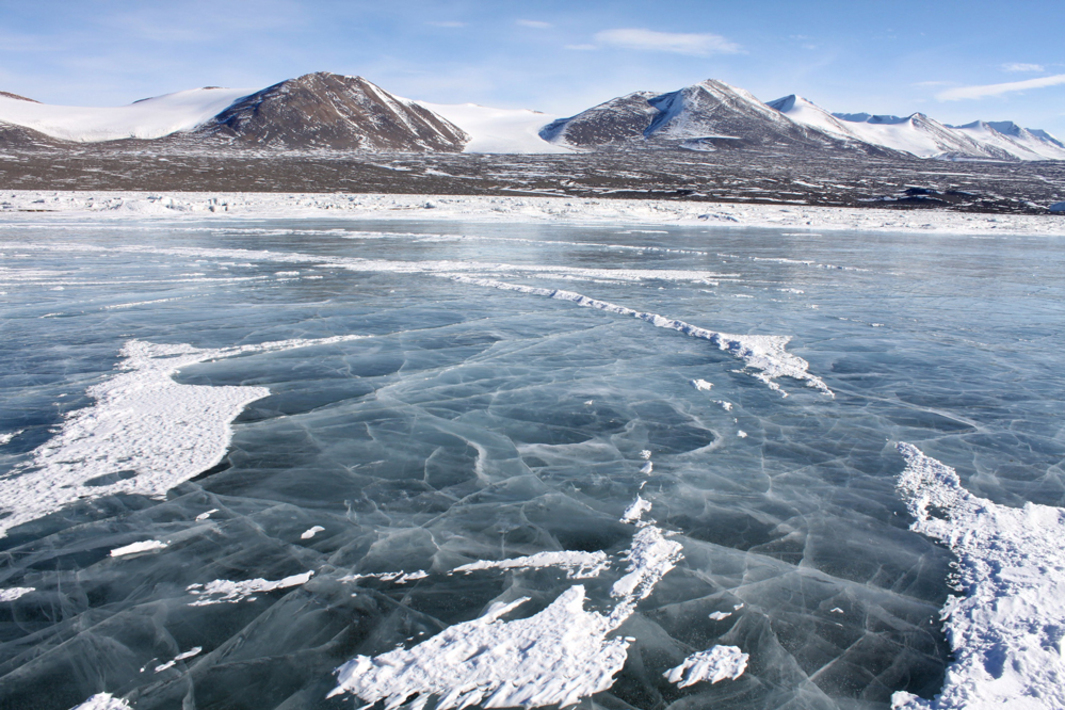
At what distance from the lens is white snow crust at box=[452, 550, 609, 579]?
287 centimetres

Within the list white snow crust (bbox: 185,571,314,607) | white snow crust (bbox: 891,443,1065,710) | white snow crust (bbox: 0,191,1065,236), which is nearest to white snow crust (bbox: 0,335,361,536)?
white snow crust (bbox: 185,571,314,607)

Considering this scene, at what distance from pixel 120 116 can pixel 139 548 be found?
444 ft

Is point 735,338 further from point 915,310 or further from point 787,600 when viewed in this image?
point 787,600

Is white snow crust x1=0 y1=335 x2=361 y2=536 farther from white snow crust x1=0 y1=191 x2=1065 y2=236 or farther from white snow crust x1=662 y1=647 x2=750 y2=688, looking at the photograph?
white snow crust x1=0 y1=191 x2=1065 y2=236

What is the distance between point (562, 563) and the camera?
115 inches

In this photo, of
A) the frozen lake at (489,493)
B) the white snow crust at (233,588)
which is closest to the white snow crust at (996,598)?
the frozen lake at (489,493)

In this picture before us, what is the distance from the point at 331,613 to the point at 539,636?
836 mm

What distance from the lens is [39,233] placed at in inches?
687

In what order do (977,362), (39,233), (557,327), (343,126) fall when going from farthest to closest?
(343,126) → (39,233) → (557,327) → (977,362)

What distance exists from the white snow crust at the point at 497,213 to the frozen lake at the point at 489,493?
18.4m

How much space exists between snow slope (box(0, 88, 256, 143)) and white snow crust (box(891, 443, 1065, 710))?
116964mm

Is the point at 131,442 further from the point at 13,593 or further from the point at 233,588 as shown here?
the point at 233,588

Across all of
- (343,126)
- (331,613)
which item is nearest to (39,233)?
(331,613)

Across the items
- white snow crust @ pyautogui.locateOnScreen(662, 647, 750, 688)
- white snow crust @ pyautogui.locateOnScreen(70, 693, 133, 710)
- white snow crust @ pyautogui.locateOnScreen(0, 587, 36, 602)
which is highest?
white snow crust @ pyautogui.locateOnScreen(0, 587, 36, 602)
